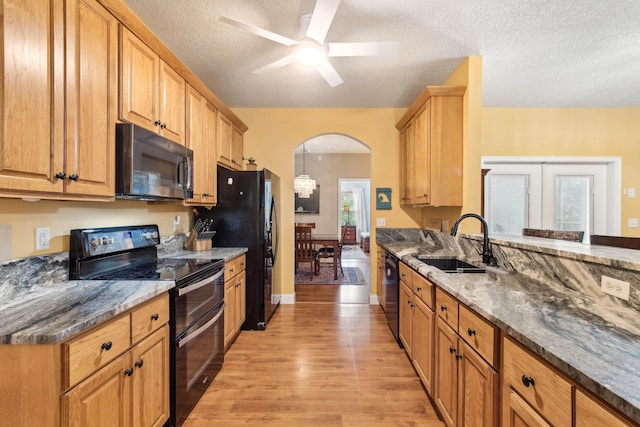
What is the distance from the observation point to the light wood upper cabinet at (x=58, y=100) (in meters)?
1.01

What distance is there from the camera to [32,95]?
1065mm

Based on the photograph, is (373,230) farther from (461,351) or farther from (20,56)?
(20,56)

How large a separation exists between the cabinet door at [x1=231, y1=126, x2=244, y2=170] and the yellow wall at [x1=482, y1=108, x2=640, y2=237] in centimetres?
330

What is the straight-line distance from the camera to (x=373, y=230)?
365cm

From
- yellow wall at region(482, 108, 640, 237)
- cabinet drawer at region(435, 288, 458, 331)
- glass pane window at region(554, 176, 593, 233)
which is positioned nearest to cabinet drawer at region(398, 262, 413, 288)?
cabinet drawer at region(435, 288, 458, 331)

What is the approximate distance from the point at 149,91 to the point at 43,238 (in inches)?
41.6

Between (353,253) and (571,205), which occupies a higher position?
(571,205)

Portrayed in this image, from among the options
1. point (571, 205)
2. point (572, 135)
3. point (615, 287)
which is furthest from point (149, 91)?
point (571, 205)

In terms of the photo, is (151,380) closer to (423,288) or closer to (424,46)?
(423,288)

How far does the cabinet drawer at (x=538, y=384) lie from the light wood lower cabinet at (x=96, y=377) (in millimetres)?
1506

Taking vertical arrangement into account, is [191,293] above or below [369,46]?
below

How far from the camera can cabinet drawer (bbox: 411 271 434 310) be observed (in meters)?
1.69

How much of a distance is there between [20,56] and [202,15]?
128cm

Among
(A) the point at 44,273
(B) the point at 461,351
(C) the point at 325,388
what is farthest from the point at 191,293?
(B) the point at 461,351
